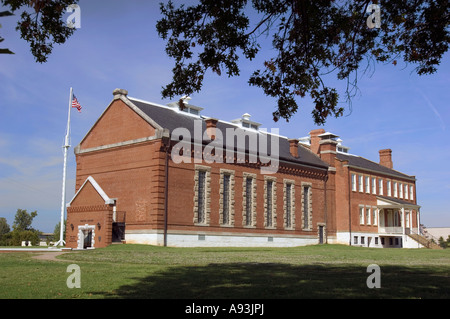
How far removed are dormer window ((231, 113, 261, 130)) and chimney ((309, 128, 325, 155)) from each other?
297 inches

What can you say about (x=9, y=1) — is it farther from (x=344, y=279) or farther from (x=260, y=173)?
(x=260, y=173)

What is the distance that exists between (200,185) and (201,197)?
1.02 metres

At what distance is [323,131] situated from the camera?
56.5 metres

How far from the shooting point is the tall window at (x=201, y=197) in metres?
38.2

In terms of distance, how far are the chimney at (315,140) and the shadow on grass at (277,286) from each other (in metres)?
42.7

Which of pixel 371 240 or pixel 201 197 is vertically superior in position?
pixel 201 197

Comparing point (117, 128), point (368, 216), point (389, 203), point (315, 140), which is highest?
point (315, 140)

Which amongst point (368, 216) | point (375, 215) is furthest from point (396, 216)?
point (368, 216)

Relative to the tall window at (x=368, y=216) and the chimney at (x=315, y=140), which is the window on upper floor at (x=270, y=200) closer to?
the chimney at (x=315, y=140)

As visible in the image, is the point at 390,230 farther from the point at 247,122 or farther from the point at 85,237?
the point at 85,237

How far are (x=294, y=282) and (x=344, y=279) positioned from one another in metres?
1.64

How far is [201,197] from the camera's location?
3853cm

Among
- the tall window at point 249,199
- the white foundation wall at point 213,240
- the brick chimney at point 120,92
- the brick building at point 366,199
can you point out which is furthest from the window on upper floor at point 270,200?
the brick chimney at point 120,92
